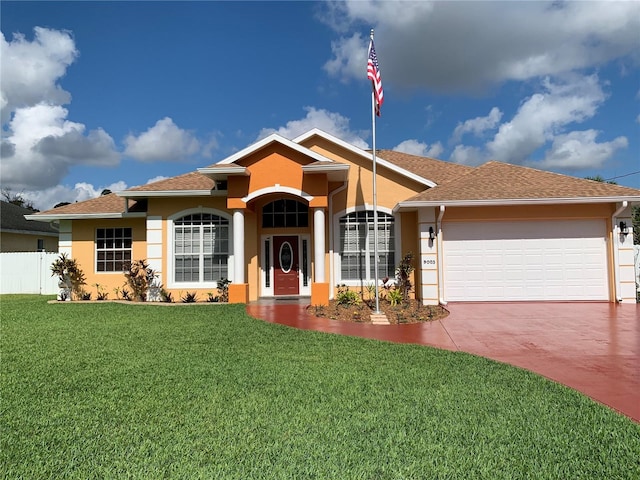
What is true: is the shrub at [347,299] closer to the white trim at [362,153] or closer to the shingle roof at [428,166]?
the white trim at [362,153]

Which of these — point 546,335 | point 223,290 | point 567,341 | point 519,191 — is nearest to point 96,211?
point 223,290

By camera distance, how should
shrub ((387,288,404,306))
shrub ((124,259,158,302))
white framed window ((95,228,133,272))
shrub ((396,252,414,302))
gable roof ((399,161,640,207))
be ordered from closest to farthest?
gable roof ((399,161,640,207))
shrub ((387,288,404,306))
shrub ((396,252,414,302))
shrub ((124,259,158,302))
white framed window ((95,228,133,272))

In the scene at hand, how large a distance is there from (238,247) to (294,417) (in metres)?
9.64

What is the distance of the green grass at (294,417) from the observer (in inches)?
136

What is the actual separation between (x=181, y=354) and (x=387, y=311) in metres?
6.55

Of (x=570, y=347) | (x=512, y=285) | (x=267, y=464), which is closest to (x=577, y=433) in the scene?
(x=267, y=464)

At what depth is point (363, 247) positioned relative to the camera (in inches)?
575

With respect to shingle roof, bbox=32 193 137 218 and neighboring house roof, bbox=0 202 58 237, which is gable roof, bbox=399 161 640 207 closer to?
shingle roof, bbox=32 193 137 218

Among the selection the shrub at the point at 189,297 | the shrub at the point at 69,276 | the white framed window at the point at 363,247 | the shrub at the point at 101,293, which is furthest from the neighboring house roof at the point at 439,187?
the shrub at the point at 189,297

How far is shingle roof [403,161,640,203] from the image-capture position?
41.9 ft

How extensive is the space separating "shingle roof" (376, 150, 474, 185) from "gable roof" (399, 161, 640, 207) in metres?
2.09

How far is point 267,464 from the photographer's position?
346 cm

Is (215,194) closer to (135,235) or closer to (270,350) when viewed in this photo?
(135,235)

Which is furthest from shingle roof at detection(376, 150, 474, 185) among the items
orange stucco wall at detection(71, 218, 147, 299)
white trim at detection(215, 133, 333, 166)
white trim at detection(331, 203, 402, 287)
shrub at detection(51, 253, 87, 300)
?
shrub at detection(51, 253, 87, 300)
